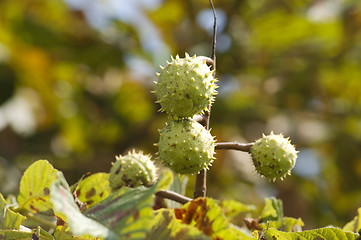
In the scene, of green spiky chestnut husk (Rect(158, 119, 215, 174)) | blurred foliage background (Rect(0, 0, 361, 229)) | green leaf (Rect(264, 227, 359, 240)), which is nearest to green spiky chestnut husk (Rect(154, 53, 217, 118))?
green spiky chestnut husk (Rect(158, 119, 215, 174))

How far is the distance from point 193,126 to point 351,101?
4.69 meters

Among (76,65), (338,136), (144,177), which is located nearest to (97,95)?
(76,65)

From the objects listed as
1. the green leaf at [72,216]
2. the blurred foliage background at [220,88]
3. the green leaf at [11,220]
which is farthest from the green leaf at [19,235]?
the blurred foliage background at [220,88]

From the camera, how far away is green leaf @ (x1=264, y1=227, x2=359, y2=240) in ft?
4.73

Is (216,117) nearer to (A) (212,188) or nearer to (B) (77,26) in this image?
(A) (212,188)

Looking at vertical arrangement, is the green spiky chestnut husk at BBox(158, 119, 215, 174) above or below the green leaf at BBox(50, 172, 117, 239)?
above

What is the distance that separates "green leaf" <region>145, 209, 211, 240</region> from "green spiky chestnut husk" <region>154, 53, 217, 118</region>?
58 centimetres

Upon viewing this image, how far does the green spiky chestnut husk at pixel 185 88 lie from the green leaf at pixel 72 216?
632 mm

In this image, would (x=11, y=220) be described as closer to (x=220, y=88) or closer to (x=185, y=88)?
(x=185, y=88)

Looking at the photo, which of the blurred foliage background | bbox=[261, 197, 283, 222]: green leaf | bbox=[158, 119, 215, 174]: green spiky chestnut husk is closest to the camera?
bbox=[158, 119, 215, 174]: green spiky chestnut husk

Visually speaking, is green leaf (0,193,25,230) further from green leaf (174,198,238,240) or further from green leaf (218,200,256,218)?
green leaf (218,200,256,218)

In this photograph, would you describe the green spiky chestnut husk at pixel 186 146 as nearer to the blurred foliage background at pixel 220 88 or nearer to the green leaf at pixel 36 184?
the green leaf at pixel 36 184

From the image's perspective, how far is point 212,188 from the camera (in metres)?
5.25

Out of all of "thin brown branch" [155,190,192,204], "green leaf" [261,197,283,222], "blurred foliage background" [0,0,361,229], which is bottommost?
"thin brown branch" [155,190,192,204]
